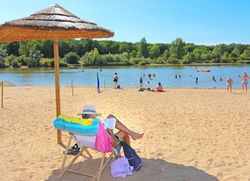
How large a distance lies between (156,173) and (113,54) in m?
111

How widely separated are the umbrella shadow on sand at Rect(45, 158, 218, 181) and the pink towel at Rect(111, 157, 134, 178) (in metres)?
0.07

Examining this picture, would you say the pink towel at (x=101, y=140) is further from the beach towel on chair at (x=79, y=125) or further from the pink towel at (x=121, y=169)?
the pink towel at (x=121, y=169)

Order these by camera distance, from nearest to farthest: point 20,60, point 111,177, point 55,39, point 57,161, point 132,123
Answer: point 111,177 < point 57,161 < point 55,39 < point 132,123 < point 20,60

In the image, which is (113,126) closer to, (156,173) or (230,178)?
(156,173)

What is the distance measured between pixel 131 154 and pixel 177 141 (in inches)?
65.5

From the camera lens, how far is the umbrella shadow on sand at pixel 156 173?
12.8 feet

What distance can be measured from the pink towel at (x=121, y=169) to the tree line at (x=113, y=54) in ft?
280

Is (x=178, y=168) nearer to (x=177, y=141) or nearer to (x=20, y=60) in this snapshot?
(x=177, y=141)

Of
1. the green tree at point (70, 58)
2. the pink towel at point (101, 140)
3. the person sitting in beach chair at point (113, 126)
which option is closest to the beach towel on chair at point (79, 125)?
the pink towel at point (101, 140)

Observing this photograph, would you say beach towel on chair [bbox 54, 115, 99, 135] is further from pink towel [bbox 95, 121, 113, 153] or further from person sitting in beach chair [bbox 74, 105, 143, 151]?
person sitting in beach chair [bbox 74, 105, 143, 151]

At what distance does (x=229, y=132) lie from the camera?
6223mm

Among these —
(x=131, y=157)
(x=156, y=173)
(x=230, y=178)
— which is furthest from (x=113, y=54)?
(x=230, y=178)

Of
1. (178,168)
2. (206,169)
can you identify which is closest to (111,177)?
(178,168)

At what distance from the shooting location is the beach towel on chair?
12.1ft
